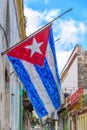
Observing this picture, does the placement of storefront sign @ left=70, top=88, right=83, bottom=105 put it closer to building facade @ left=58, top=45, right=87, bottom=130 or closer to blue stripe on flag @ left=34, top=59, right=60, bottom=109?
building facade @ left=58, top=45, right=87, bottom=130

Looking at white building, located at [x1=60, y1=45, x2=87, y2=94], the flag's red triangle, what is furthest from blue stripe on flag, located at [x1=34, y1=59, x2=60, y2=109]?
white building, located at [x1=60, y1=45, x2=87, y2=94]

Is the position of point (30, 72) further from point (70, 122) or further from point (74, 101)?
point (70, 122)

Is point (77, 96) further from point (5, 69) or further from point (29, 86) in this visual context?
point (29, 86)

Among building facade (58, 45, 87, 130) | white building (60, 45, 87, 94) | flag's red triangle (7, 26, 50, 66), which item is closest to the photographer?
flag's red triangle (7, 26, 50, 66)

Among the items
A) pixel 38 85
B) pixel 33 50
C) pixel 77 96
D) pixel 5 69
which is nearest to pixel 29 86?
pixel 38 85

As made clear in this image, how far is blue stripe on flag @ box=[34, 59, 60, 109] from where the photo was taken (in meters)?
8.54

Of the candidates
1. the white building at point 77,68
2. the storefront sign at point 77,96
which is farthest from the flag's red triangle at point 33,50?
the white building at point 77,68

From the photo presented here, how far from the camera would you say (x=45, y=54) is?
8.52 m

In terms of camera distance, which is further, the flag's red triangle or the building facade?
the building facade

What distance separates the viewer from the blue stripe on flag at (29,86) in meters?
8.28

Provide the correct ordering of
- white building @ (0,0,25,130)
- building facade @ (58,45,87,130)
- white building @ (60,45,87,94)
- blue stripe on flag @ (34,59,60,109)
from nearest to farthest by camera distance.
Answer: blue stripe on flag @ (34,59,60,109) < white building @ (0,0,25,130) < building facade @ (58,45,87,130) < white building @ (60,45,87,94)

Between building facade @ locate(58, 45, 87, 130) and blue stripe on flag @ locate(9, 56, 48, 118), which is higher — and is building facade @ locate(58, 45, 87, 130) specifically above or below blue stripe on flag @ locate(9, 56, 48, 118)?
above

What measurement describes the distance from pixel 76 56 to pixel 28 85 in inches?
1397

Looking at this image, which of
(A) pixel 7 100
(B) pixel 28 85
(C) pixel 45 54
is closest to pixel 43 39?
(C) pixel 45 54
